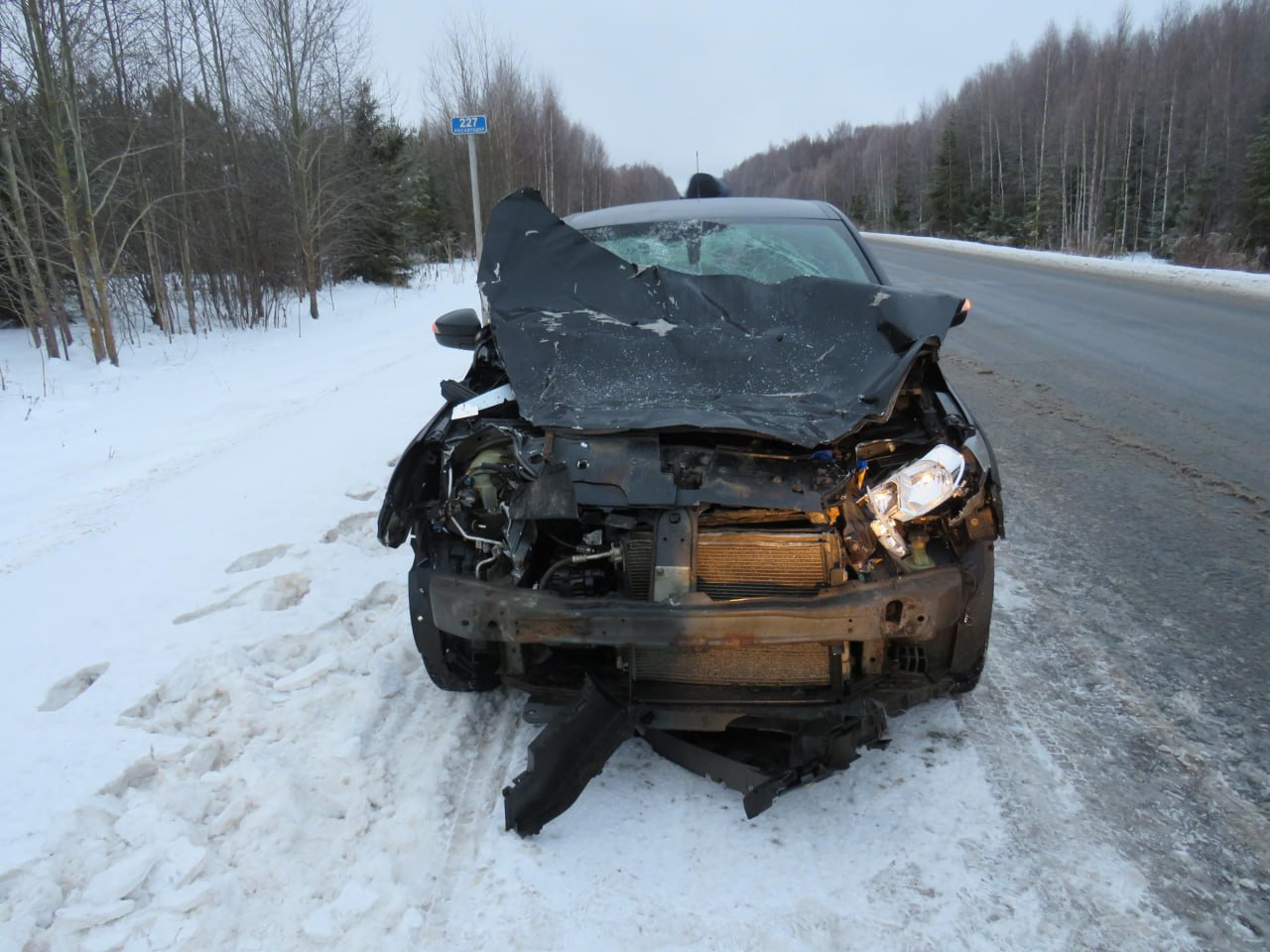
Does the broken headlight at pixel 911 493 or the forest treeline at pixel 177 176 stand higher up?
the forest treeline at pixel 177 176

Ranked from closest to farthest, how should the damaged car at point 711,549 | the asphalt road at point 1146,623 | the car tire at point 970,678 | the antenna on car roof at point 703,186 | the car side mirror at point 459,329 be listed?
the asphalt road at point 1146,623, the damaged car at point 711,549, the car tire at point 970,678, the car side mirror at point 459,329, the antenna on car roof at point 703,186

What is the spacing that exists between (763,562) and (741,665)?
33 centimetres

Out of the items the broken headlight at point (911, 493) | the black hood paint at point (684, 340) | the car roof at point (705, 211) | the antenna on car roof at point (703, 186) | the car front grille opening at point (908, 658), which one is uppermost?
the antenna on car roof at point (703, 186)

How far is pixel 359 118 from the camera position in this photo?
21.9 metres

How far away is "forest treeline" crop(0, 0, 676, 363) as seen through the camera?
10055 mm

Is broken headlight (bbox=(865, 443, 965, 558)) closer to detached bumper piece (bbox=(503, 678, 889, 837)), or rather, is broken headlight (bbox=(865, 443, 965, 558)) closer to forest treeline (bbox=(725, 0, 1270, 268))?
detached bumper piece (bbox=(503, 678, 889, 837))

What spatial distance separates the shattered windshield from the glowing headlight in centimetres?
160

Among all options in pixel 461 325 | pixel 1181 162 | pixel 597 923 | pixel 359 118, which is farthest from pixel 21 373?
pixel 1181 162

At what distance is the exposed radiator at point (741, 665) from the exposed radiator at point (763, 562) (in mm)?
183

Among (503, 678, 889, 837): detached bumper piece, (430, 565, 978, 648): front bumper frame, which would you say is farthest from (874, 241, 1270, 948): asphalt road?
(430, 565, 978, 648): front bumper frame

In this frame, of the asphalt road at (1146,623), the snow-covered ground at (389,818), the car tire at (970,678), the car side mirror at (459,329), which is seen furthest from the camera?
the car side mirror at (459,329)

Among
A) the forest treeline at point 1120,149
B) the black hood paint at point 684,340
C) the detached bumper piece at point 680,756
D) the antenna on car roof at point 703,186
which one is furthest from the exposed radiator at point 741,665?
the forest treeline at point 1120,149

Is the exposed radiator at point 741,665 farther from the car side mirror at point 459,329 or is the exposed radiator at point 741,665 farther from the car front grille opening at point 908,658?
the car side mirror at point 459,329

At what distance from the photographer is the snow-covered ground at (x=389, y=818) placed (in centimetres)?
201
